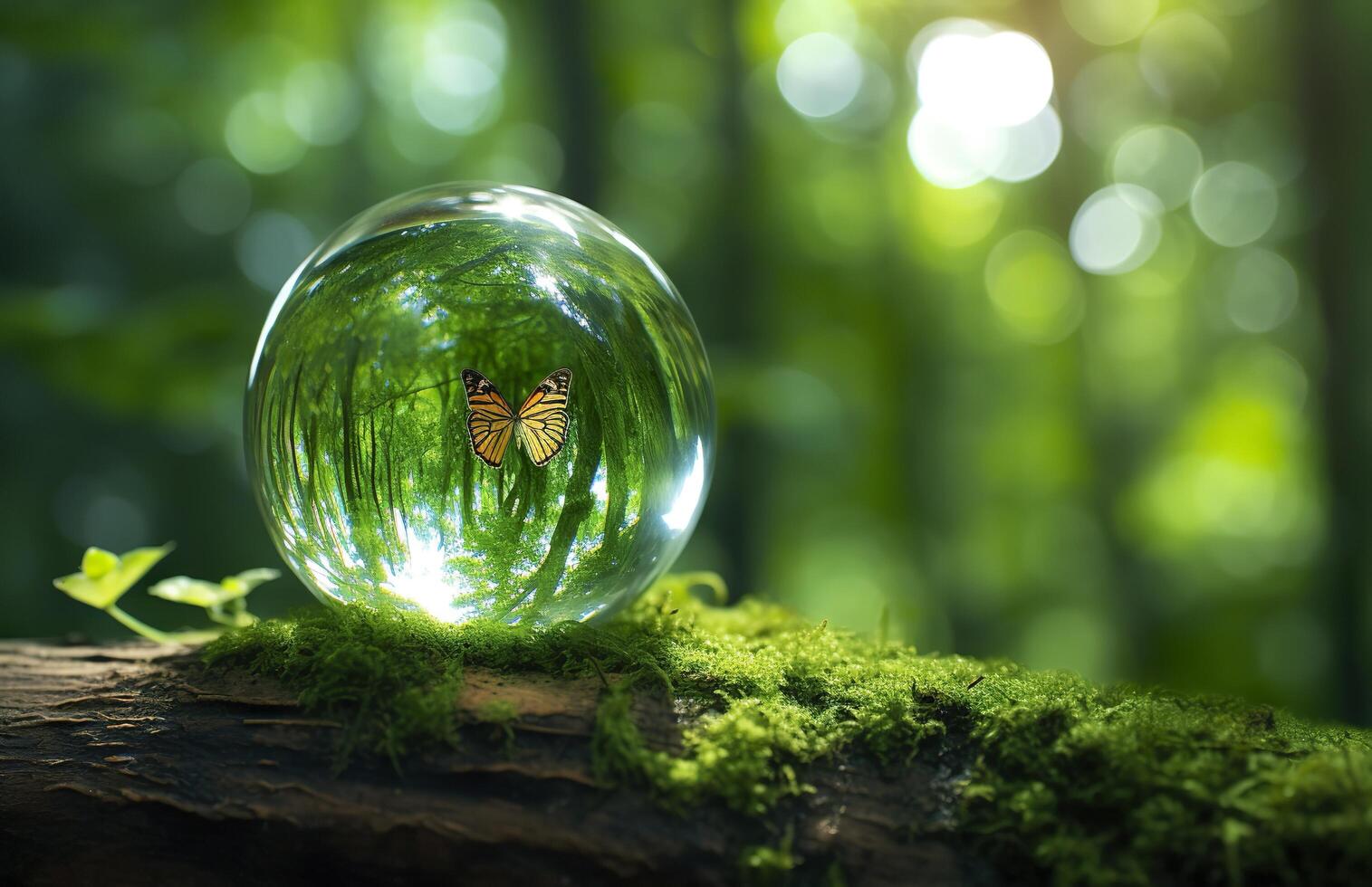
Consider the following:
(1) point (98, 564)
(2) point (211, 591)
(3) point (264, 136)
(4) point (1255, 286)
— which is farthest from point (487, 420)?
(4) point (1255, 286)

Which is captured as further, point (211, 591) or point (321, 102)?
point (321, 102)

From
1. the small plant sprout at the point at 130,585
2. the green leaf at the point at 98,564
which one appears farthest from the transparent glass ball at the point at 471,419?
the green leaf at the point at 98,564

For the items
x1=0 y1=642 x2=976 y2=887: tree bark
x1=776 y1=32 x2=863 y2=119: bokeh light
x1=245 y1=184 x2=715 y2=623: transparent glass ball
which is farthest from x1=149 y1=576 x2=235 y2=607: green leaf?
x1=776 y1=32 x2=863 y2=119: bokeh light

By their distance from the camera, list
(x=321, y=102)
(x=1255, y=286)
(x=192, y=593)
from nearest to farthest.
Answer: (x=192, y=593)
(x=321, y=102)
(x=1255, y=286)

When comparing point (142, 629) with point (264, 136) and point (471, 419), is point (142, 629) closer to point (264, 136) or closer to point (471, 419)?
point (471, 419)

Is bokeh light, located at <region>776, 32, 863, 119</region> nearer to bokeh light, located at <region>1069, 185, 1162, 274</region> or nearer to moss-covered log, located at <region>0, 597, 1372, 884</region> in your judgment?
bokeh light, located at <region>1069, 185, 1162, 274</region>

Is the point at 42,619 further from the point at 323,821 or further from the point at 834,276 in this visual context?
the point at 834,276

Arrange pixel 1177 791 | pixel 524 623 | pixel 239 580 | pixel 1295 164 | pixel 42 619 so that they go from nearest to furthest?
pixel 1177 791, pixel 524 623, pixel 239 580, pixel 42 619, pixel 1295 164

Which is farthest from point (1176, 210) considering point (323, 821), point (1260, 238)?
point (323, 821)
